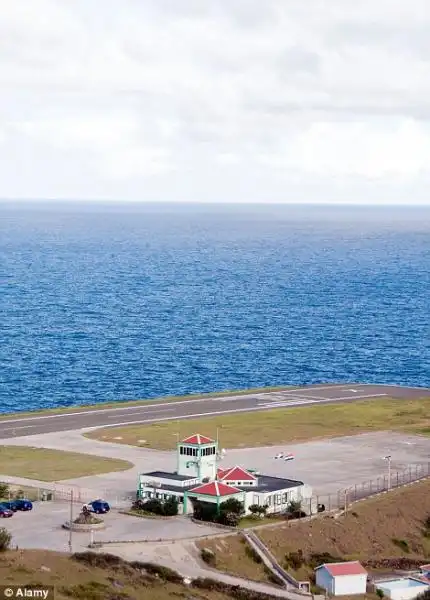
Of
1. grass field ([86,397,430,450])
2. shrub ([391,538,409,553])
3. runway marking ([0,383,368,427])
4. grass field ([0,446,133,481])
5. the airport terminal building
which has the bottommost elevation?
shrub ([391,538,409,553])

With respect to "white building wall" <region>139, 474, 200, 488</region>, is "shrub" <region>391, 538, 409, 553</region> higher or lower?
lower

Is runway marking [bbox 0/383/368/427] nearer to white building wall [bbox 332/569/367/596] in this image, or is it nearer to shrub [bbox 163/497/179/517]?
shrub [bbox 163/497/179/517]

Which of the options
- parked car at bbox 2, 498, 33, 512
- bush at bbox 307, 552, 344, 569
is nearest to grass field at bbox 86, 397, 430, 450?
parked car at bbox 2, 498, 33, 512

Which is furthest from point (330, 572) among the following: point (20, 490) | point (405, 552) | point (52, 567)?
point (20, 490)

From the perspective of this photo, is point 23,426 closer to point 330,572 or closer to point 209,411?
point 209,411

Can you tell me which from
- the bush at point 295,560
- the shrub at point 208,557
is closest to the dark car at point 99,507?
the shrub at point 208,557

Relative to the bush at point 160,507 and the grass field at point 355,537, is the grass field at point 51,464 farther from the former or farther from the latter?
the grass field at point 355,537

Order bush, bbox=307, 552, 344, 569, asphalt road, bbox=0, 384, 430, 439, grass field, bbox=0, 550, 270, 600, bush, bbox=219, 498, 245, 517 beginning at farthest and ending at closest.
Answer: asphalt road, bbox=0, 384, 430, 439, bush, bbox=219, 498, 245, 517, bush, bbox=307, 552, 344, 569, grass field, bbox=0, 550, 270, 600
